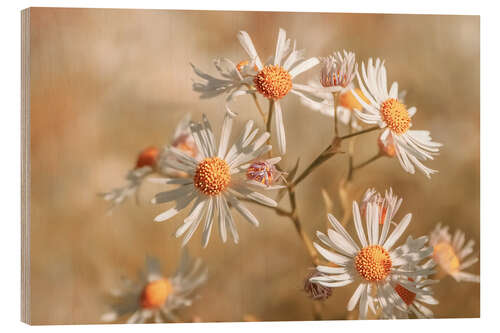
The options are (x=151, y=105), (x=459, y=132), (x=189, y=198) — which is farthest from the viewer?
(x=459, y=132)

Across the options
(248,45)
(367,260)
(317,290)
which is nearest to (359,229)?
(367,260)

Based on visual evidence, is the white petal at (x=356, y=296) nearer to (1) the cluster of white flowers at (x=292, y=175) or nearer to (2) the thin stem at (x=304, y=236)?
(1) the cluster of white flowers at (x=292, y=175)

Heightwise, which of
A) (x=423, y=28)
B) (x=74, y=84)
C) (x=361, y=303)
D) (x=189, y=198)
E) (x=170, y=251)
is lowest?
(x=361, y=303)

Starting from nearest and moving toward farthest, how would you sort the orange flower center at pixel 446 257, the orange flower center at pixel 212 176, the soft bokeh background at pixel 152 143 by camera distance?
the orange flower center at pixel 212 176, the soft bokeh background at pixel 152 143, the orange flower center at pixel 446 257

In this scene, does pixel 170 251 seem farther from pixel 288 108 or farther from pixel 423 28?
pixel 423 28

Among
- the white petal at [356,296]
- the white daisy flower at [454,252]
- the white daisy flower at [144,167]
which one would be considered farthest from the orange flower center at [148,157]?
the white daisy flower at [454,252]
